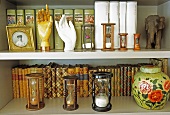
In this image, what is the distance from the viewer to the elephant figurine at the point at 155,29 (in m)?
1.08

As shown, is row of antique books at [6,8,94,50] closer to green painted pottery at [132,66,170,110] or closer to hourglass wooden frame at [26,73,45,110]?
hourglass wooden frame at [26,73,45,110]

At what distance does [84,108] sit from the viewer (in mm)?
1024

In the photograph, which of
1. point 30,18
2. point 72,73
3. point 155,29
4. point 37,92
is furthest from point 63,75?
point 155,29

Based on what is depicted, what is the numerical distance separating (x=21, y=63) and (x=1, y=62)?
0.92 feet

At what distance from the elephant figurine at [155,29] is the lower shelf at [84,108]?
0.37 m

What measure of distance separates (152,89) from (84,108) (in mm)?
390

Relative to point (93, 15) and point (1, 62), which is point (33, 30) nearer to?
point (1, 62)

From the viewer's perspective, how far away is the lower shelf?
3.16 feet

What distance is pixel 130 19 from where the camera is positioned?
41.4 inches

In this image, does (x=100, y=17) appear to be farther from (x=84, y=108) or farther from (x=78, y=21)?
(x=84, y=108)

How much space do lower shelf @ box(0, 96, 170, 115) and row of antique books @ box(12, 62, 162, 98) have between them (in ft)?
0.16

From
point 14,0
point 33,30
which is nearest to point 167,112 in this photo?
point 33,30

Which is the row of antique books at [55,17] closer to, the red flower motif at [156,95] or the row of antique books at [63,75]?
the row of antique books at [63,75]

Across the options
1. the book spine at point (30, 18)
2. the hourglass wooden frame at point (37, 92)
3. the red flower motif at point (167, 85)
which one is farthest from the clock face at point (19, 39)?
the red flower motif at point (167, 85)
